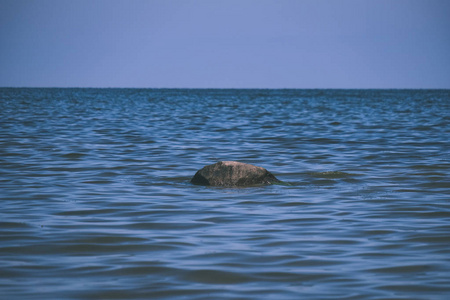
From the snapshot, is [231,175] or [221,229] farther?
[231,175]

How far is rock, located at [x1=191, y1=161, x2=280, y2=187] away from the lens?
10695 millimetres

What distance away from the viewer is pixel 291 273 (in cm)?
545

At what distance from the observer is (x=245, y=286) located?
5102 millimetres

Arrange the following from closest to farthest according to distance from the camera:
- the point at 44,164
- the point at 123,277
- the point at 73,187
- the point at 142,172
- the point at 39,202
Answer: the point at 123,277, the point at 39,202, the point at 73,187, the point at 142,172, the point at 44,164

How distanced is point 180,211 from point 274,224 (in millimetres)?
1501

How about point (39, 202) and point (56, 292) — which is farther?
point (39, 202)

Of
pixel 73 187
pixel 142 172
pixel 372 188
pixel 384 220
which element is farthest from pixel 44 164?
pixel 384 220

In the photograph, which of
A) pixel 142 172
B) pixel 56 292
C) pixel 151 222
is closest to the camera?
pixel 56 292

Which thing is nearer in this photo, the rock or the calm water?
the calm water

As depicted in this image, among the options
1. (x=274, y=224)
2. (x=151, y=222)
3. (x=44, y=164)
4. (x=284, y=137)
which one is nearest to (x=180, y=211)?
(x=151, y=222)

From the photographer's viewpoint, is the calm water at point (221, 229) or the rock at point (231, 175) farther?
the rock at point (231, 175)

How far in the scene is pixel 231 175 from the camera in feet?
35.2

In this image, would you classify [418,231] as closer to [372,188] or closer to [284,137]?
[372,188]

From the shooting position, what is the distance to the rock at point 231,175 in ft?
35.1
